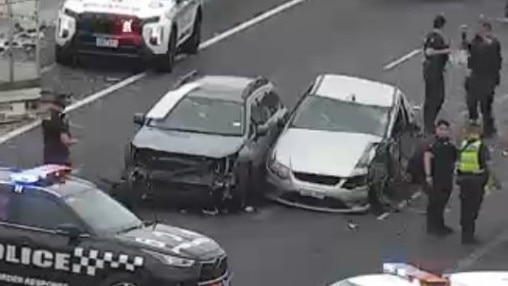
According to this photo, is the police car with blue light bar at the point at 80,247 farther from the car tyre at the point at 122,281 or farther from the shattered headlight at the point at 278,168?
the shattered headlight at the point at 278,168

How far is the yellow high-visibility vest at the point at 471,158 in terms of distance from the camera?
19000 millimetres

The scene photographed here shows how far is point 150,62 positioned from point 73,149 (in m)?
5.04

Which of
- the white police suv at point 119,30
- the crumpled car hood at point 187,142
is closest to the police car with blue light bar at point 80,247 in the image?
the crumpled car hood at point 187,142

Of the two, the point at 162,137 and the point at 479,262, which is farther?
the point at 162,137

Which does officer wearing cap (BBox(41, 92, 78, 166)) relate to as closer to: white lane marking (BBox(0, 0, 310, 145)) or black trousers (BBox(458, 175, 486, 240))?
white lane marking (BBox(0, 0, 310, 145))

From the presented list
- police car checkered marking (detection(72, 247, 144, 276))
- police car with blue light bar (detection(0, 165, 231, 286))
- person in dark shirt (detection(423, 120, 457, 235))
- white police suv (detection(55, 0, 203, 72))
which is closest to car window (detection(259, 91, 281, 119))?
person in dark shirt (detection(423, 120, 457, 235))

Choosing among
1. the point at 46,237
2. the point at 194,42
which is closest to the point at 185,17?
the point at 194,42

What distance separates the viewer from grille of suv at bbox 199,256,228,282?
15055mm

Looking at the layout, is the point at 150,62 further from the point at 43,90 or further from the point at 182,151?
the point at 182,151

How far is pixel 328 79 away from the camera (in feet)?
75.2

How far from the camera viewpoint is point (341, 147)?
68.4 ft

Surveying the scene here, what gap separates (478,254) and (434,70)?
533 centimetres

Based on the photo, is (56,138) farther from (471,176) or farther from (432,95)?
(432,95)

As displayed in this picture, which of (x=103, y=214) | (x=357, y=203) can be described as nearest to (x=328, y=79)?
(x=357, y=203)
